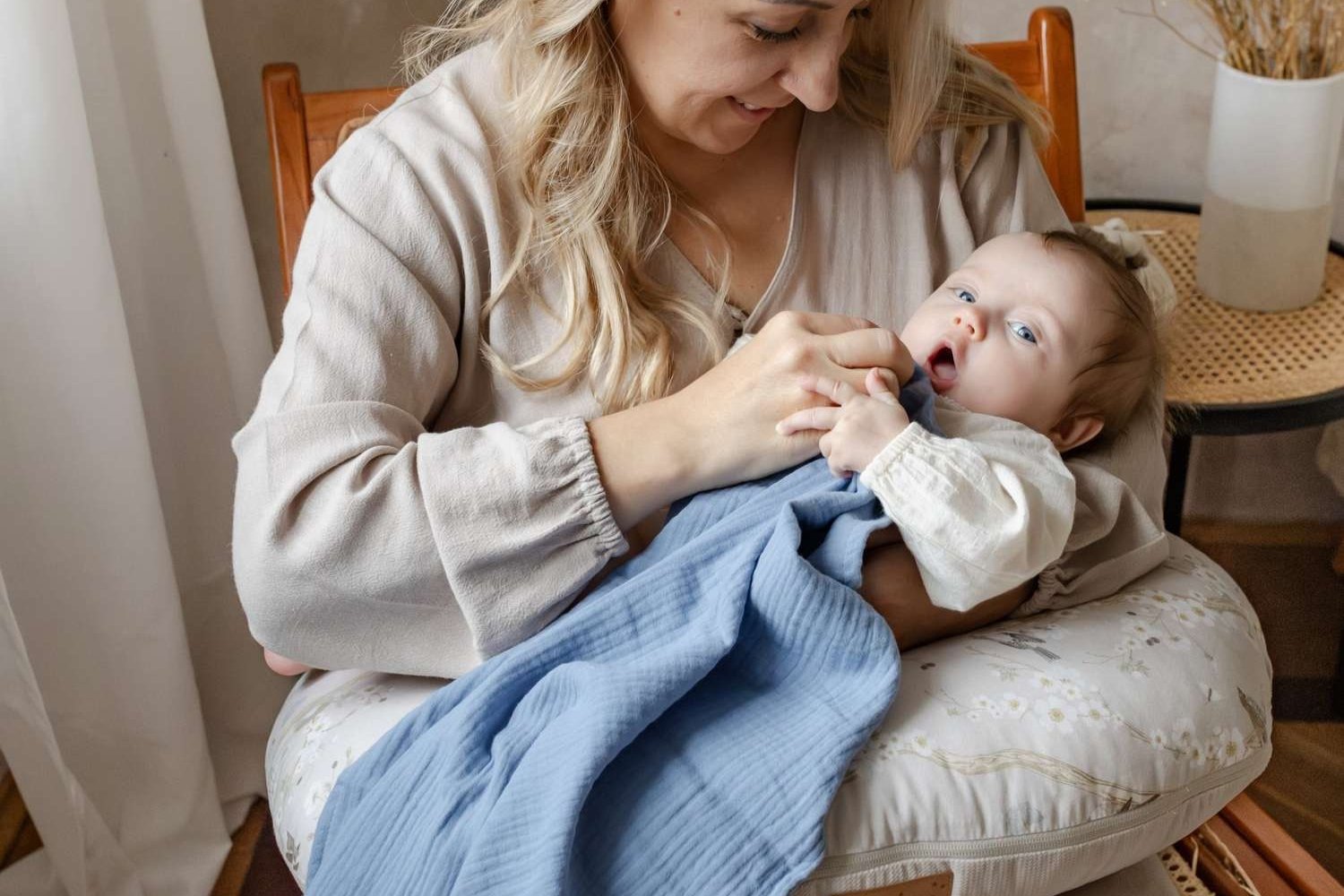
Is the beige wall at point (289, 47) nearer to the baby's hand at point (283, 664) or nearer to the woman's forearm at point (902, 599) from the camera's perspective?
the baby's hand at point (283, 664)

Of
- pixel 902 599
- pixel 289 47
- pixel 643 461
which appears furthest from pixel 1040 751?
pixel 289 47

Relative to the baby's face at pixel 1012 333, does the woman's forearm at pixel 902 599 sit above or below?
below

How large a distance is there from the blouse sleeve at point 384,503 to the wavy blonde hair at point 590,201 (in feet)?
0.41

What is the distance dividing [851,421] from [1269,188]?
3.82 feet

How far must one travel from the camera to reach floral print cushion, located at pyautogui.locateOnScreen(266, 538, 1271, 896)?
3.25ft

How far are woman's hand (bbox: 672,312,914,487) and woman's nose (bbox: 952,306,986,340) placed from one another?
0.11m

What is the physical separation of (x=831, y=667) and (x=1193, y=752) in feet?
0.98

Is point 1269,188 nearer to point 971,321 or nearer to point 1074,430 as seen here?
point 1074,430

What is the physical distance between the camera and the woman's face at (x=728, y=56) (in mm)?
1161

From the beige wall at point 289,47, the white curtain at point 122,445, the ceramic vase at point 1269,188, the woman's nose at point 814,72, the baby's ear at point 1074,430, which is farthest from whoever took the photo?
the beige wall at point 289,47

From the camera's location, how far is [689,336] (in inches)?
52.6

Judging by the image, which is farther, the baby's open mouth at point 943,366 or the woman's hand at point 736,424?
the baby's open mouth at point 943,366

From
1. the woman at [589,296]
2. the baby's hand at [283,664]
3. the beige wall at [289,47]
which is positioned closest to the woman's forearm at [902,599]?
the woman at [589,296]

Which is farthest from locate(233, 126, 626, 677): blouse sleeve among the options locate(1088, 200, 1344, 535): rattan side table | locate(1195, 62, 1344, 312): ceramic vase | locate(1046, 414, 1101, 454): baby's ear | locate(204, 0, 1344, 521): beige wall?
locate(1195, 62, 1344, 312): ceramic vase
